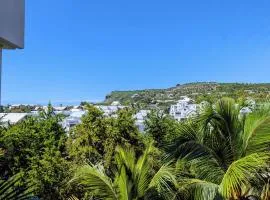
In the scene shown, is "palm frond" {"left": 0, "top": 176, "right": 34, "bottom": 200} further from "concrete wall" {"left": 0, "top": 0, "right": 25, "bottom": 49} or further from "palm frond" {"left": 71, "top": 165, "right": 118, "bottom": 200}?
"palm frond" {"left": 71, "top": 165, "right": 118, "bottom": 200}

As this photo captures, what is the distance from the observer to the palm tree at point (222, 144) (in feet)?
24.5

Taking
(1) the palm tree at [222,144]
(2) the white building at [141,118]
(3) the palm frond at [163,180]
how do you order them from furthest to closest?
(2) the white building at [141,118] < (1) the palm tree at [222,144] < (3) the palm frond at [163,180]

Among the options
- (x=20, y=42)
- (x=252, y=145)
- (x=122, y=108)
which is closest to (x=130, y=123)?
(x=122, y=108)

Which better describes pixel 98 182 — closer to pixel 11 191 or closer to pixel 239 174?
pixel 239 174

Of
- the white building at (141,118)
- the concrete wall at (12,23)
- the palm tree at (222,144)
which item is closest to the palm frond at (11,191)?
the concrete wall at (12,23)

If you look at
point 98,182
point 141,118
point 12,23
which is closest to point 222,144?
point 98,182

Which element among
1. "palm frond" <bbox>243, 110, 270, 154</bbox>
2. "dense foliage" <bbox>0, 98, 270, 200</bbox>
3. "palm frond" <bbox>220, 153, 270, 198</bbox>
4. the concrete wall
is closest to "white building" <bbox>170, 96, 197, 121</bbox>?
"dense foliage" <bbox>0, 98, 270, 200</bbox>

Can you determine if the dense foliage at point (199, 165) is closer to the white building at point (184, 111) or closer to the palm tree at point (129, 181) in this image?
the palm tree at point (129, 181)

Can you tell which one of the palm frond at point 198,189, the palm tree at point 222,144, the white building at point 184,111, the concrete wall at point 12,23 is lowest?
the palm frond at point 198,189

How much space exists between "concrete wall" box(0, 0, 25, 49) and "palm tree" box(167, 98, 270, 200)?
4.31m

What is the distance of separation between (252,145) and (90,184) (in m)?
2.88

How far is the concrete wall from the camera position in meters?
3.22

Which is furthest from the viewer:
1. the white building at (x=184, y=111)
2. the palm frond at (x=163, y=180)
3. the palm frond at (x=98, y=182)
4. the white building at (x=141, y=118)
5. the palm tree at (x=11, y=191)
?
the white building at (x=141, y=118)

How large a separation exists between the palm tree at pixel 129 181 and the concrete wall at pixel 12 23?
3.49 m
